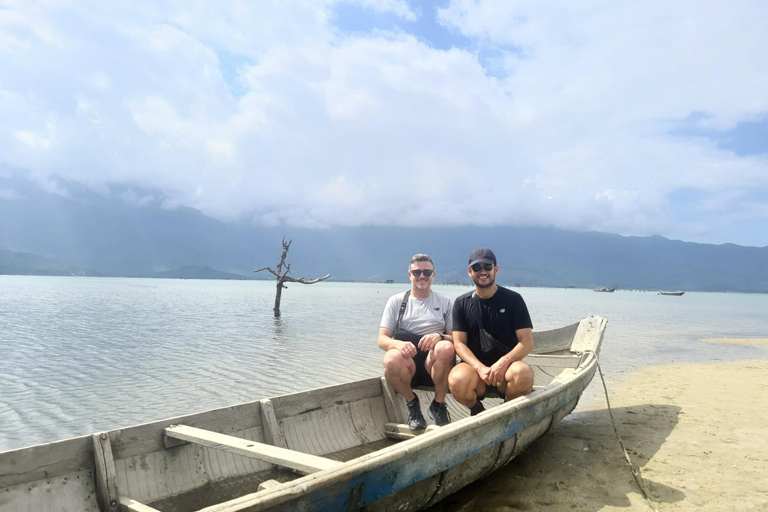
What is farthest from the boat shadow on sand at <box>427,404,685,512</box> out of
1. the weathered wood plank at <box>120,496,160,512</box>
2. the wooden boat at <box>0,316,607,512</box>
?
the weathered wood plank at <box>120,496,160,512</box>

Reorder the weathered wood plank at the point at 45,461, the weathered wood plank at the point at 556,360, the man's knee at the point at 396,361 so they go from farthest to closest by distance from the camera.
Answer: the weathered wood plank at the point at 556,360 < the man's knee at the point at 396,361 < the weathered wood plank at the point at 45,461

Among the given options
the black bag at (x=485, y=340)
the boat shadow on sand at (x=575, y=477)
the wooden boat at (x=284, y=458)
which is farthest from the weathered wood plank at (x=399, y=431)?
the black bag at (x=485, y=340)

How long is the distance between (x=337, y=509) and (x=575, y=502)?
287 centimetres

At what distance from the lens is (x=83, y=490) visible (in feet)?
12.8

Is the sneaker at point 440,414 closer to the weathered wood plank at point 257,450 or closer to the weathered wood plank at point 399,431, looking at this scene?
the weathered wood plank at point 399,431

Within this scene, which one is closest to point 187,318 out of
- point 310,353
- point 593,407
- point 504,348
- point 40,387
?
point 310,353

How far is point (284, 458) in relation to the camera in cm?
346

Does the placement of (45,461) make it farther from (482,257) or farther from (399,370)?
(482,257)

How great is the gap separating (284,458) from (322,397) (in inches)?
90.0

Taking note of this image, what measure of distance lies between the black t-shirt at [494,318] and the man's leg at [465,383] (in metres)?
0.36

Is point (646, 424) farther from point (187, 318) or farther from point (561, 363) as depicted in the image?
point (187, 318)

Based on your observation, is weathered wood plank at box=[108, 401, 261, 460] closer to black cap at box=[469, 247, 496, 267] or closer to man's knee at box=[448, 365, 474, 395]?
man's knee at box=[448, 365, 474, 395]

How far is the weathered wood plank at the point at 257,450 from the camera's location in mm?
3279

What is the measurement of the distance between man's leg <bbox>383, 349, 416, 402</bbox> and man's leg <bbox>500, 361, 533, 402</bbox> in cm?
106
